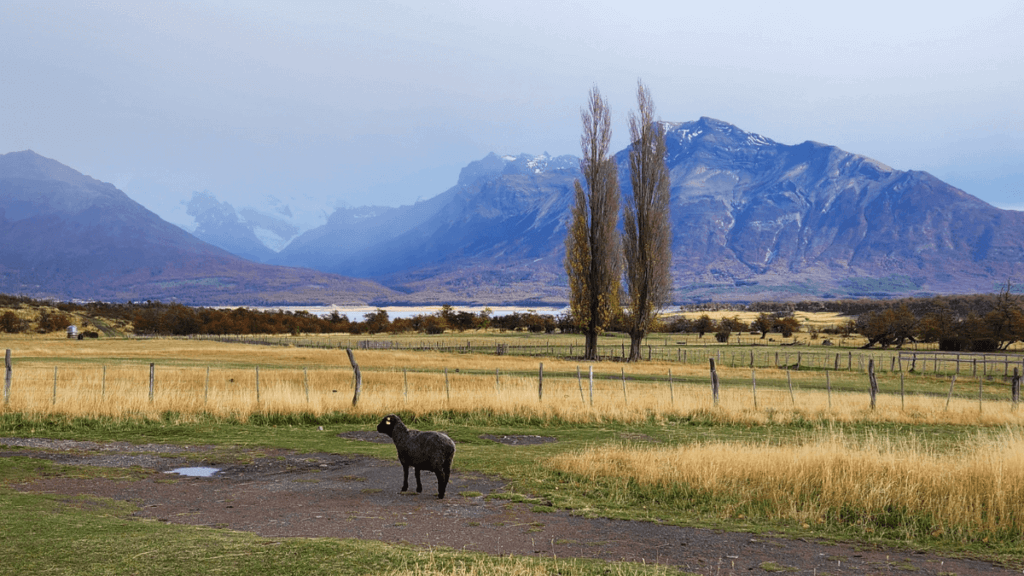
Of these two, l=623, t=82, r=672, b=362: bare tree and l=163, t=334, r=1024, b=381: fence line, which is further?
l=623, t=82, r=672, b=362: bare tree

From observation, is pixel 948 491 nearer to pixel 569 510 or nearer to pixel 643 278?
pixel 569 510

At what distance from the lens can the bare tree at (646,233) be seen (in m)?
60.2

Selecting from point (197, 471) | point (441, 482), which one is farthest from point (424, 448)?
point (197, 471)

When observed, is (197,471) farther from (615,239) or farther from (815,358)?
(815,358)

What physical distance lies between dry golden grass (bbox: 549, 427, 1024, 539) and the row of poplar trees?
142ft

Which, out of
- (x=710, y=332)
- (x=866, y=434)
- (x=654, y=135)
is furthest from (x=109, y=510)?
(x=710, y=332)

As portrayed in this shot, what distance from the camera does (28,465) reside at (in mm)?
16703

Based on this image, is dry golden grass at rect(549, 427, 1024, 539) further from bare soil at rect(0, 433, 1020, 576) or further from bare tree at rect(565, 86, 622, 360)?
bare tree at rect(565, 86, 622, 360)

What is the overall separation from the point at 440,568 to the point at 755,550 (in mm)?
4730

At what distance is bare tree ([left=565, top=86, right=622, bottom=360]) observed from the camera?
58875 millimetres

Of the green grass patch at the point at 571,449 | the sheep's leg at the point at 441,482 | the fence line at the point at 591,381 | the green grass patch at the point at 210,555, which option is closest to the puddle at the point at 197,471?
the green grass patch at the point at 571,449

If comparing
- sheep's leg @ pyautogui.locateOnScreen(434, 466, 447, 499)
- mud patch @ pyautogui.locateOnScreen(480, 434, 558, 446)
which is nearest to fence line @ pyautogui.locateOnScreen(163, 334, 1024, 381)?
mud patch @ pyautogui.locateOnScreen(480, 434, 558, 446)

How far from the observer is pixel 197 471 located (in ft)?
54.7

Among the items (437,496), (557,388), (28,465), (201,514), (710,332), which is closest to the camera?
(201,514)
